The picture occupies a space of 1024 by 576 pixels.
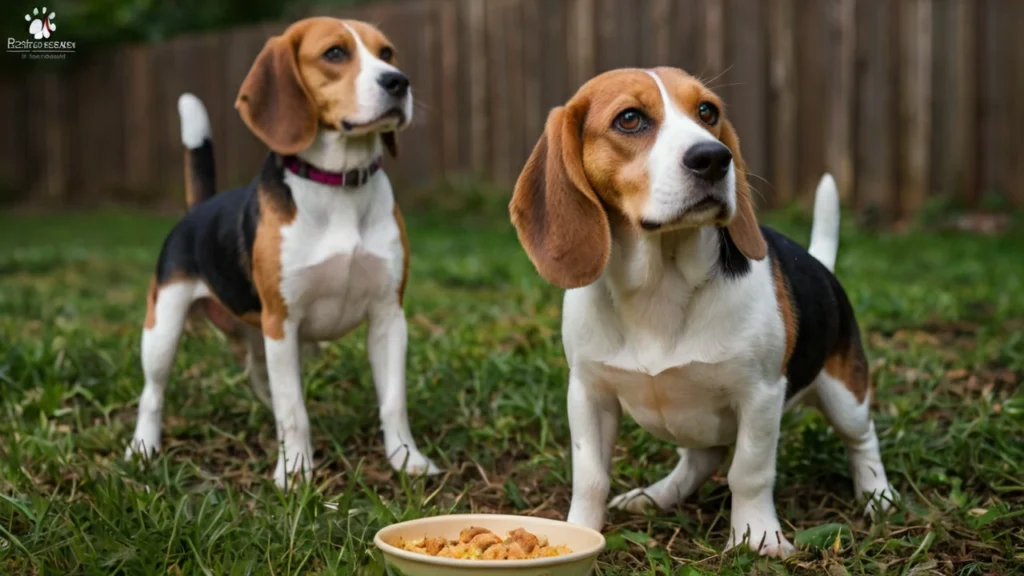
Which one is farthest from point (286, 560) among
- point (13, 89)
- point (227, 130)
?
point (13, 89)

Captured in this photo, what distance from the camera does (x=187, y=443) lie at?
183 inches

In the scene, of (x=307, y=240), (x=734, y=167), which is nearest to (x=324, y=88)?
(x=307, y=240)

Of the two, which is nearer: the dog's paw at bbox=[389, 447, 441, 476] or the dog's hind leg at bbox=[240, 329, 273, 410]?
the dog's paw at bbox=[389, 447, 441, 476]

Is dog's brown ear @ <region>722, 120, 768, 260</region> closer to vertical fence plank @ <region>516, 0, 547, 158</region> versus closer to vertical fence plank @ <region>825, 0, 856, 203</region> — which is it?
vertical fence plank @ <region>825, 0, 856, 203</region>

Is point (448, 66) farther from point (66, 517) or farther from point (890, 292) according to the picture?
point (66, 517)

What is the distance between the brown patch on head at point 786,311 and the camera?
11.6ft

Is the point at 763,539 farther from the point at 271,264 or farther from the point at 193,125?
the point at 193,125

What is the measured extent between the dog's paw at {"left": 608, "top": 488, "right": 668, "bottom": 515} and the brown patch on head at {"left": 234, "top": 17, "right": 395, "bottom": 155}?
175cm

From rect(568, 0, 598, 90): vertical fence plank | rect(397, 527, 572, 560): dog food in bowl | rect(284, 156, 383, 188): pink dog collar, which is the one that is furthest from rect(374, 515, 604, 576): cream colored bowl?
rect(568, 0, 598, 90): vertical fence plank

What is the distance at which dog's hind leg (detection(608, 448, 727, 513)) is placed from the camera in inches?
155

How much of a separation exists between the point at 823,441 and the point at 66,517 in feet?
8.73

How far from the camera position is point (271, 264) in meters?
4.25

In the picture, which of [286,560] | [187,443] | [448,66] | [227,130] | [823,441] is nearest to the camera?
[286,560]

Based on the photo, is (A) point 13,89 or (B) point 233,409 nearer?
(B) point 233,409
